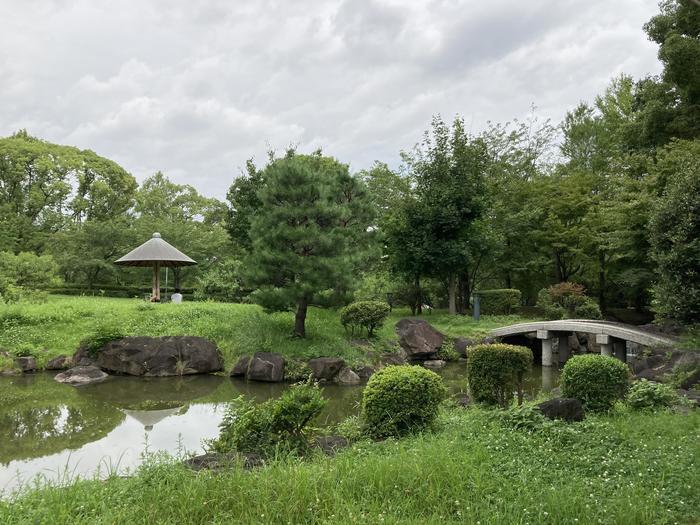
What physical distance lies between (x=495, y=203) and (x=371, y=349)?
1019 cm

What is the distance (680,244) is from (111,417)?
10.6m

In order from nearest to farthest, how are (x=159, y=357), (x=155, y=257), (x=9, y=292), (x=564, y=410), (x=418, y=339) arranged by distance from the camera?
(x=564, y=410) → (x=159, y=357) → (x=9, y=292) → (x=418, y=339) → (x=155, y=257)

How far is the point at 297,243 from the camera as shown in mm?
13125

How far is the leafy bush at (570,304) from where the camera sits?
58.2ft

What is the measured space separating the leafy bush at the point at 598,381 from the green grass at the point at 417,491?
1.65m

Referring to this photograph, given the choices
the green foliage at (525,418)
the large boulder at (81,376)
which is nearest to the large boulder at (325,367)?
the large boulder at (81,376)

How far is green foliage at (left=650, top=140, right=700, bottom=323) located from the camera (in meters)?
8.73

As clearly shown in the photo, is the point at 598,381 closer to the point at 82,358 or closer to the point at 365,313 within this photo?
the point at 365,313

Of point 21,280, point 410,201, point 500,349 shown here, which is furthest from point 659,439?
point 21,280

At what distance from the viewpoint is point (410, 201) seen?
1977 centimetres

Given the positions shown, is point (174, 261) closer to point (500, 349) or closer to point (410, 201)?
point (410, 201)

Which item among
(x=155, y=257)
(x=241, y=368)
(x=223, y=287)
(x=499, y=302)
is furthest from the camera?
(x=499, y=302)

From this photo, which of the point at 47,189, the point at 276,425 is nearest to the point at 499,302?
the point at 276,425

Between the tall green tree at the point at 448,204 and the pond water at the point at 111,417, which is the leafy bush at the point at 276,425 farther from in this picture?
the tall green tree at the point at 448,204
